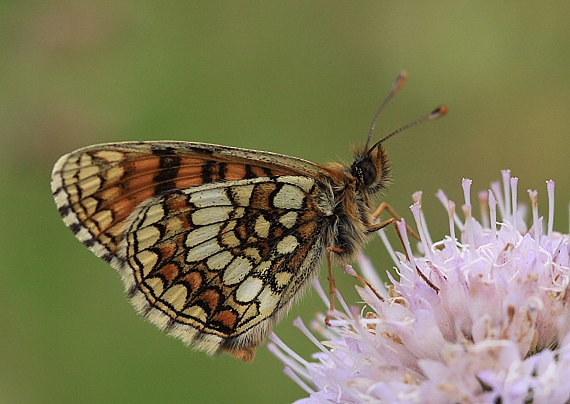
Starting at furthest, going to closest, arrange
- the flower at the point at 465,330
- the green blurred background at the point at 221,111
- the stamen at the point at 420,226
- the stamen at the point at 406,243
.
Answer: the green blurred background at the point at 221,111 → the stamen at the point at 420,226 → the stamen at the point at 406,243 → the flower at the point at 465,330

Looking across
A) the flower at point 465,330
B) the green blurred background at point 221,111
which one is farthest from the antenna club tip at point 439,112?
the green blurred background at point 221,111

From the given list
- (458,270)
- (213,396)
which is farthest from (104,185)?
(213,396)

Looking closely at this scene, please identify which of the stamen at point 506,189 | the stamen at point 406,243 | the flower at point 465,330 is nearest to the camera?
the flower at point 465,330

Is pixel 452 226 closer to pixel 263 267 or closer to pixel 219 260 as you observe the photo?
pixel 263 267

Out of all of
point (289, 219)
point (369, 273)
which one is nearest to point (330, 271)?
point (369, 273)

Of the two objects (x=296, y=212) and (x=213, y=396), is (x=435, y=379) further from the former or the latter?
(x=213, y=396)

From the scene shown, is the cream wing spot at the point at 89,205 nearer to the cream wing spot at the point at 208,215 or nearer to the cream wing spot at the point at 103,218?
the cream wing spot at the point at 103,218

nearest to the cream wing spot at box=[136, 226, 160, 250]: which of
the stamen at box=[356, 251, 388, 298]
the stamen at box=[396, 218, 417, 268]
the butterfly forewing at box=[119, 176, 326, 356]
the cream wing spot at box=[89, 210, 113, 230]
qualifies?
the butterfly forewing at box=[119, 176, 326, 356]
